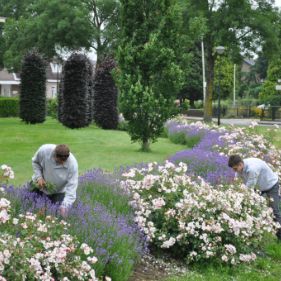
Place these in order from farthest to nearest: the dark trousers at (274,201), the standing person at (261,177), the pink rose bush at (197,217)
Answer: the dark trousers at (274,201) → the standing person at (261,177) → the pink rose bush at (197,217)

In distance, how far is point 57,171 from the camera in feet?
21.6

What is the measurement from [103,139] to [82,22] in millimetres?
31486

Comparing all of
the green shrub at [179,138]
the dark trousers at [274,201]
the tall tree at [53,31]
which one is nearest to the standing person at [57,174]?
the dark trousers at [274,201]

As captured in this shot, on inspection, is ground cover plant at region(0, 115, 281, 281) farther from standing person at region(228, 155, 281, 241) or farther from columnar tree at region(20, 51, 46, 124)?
columnar tree at region(20, 51, 46, 124)

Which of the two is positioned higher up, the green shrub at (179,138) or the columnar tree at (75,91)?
the columnar tree at (75,91)

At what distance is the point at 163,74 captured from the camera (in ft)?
55.5

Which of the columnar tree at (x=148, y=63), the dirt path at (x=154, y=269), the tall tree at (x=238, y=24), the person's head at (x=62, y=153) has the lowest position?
the dirt path at (x=154, y=269)

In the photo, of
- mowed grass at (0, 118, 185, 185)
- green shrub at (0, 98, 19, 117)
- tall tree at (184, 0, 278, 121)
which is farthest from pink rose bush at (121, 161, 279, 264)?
tall tree at (184, 0, 278, 121)

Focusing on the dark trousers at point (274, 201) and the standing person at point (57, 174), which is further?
the dark trousers at point (274, 201)

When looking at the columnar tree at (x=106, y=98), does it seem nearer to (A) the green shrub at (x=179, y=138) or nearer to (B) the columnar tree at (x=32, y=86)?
(B) the columnar tree at (x=32, y=86)

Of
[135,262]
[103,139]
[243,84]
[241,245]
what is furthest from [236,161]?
[243,84]

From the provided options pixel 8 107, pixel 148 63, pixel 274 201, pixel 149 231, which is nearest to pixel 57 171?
pixel 149 231

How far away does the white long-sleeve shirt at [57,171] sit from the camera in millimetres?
6391

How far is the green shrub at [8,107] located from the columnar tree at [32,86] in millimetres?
8658
